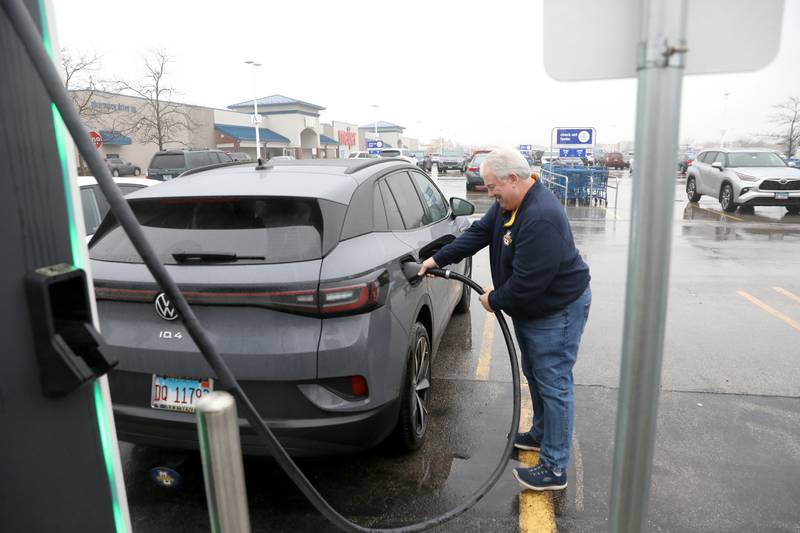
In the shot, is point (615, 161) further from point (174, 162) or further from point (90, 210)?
point (90, 210)

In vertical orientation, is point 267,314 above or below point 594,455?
Result: above

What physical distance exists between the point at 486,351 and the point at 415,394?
2105mm

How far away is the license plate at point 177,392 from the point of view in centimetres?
257

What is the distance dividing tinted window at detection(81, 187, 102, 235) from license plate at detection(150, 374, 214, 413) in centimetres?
337

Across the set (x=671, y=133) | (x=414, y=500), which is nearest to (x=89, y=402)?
(x=671, y=133)

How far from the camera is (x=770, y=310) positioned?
648cm

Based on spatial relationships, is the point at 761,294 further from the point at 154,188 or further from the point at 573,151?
the point at 573,151

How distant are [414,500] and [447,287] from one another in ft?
6.26

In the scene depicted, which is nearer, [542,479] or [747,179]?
[542,479]

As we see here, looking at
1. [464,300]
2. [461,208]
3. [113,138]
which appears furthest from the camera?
[113,138]

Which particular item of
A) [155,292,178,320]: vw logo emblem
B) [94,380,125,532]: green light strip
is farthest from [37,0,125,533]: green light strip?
[155,292,178,320]: vw logo emblem

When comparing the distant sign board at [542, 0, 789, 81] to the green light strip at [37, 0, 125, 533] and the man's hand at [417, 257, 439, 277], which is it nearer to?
the green light strip at [37, 0, 125, 533]

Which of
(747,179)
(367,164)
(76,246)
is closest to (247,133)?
(747,179)

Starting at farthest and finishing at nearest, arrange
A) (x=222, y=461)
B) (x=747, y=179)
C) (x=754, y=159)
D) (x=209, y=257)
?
(x=754, y=159), (x=747, y=179), (x=209, y=257), (x=222, y=461)
